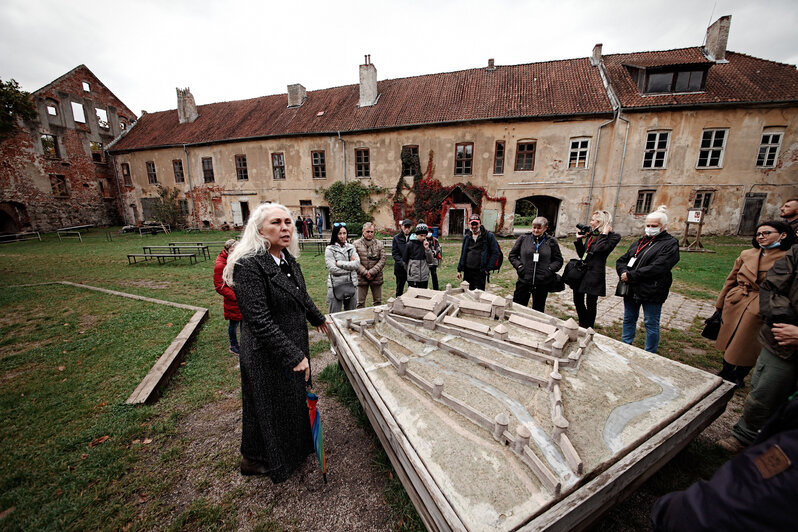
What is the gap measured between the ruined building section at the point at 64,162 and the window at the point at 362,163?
21.5 metres

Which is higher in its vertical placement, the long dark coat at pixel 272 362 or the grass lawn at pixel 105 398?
the long dark coat at pixel 272 362

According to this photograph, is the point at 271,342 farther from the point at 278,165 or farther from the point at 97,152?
the point at 97,152

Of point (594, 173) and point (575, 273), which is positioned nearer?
point (575, 273)

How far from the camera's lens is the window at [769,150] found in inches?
540

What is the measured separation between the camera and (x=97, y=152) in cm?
2355

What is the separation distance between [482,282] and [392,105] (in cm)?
1589

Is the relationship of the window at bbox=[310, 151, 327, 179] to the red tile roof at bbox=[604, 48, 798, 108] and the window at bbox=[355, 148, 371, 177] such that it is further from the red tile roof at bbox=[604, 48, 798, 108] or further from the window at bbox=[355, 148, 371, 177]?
the red tile roof at bbox=[604, 48, 798, 108]

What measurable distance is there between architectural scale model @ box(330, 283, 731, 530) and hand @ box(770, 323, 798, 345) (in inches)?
20.9

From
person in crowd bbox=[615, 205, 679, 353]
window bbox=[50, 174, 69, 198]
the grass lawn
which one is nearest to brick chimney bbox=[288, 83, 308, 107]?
the grass lawn

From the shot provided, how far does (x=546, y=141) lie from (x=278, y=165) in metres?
16.0

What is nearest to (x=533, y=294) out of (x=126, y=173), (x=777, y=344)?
(x=777, y=344)

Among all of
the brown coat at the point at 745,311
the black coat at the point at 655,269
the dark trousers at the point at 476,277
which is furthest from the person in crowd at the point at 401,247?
the brown coat at the point at 745,311

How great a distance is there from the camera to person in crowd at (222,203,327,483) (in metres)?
2.06

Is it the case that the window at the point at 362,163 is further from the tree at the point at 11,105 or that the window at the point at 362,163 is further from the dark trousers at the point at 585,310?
the tree at the point at 11,105
